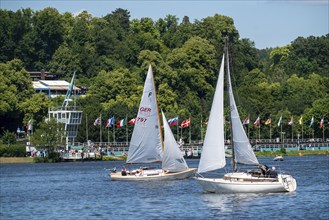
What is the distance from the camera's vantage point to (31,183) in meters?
114

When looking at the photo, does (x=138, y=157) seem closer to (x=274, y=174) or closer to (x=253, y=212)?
(x=274, y=174)

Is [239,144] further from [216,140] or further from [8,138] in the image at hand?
[8,138]

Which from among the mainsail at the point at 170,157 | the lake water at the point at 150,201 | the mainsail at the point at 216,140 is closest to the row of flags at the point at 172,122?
the lake water at the point at 150,201

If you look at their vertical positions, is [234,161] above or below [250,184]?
above

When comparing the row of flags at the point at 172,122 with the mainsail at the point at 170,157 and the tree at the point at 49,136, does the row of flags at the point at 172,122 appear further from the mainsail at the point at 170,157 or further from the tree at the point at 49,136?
the mainsail at the point at 170,157

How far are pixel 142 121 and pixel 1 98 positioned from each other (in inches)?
3370

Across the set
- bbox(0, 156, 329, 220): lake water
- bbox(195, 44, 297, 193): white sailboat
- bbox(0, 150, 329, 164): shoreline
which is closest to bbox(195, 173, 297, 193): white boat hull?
bbox(195, 44, 297, 193): white sailboat

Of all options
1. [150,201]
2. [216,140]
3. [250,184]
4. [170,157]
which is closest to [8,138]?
[170,157]

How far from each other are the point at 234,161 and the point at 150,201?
6.74m

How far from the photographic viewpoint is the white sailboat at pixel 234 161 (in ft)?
276

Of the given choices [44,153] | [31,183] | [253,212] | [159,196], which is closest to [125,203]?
[159,196]

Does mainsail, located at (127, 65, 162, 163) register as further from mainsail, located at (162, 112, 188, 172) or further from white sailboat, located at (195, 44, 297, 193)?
white sailboat, located at (195, 44, 297, 193)

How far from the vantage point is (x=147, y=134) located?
112 metres

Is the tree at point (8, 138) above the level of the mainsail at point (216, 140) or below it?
above
